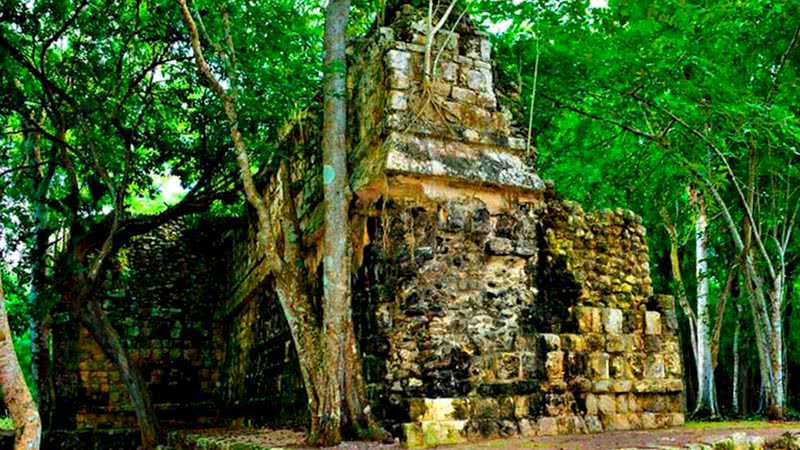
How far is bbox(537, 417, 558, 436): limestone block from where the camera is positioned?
672cm

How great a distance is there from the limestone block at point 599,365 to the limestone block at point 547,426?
695 mm

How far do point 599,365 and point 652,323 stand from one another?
3.00ft

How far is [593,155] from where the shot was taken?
1141 cm

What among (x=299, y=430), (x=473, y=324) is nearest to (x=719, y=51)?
(x=473, y=324)

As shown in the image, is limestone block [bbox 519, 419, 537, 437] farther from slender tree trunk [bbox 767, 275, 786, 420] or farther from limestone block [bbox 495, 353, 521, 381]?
slender tree trunk [bbox 767, 275, 786, 420]

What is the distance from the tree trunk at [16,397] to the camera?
15.3ft

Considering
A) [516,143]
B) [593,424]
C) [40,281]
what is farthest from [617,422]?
[40,281]

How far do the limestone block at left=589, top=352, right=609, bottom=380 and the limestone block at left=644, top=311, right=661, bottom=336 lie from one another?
2.28ft

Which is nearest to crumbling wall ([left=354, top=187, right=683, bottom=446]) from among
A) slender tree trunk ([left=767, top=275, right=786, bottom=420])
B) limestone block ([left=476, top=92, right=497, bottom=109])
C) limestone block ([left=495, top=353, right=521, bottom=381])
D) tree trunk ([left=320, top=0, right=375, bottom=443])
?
limestone block ([left=495, top=353, right=521, bottom=381])

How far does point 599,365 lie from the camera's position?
7277mm

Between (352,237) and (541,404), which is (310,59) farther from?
(541,404)

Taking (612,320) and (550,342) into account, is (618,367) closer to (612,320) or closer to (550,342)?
(612,320)

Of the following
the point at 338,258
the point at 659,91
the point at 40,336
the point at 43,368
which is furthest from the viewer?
the point at 43,368

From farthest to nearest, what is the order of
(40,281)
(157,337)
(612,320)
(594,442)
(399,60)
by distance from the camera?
(157,337) < (40,281) < (612,320) < (399,60) < (594,442)
